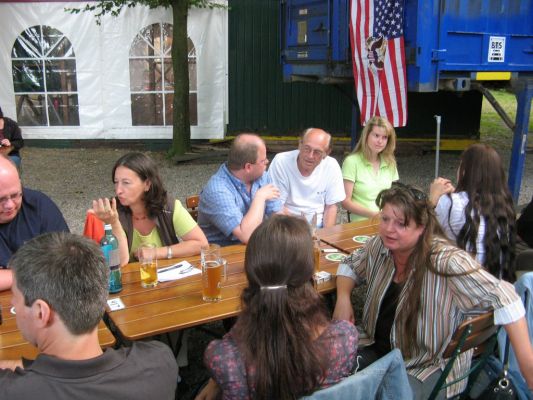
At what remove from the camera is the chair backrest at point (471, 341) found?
1875mm

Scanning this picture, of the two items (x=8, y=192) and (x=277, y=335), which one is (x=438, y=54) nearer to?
(x=8, y=192)

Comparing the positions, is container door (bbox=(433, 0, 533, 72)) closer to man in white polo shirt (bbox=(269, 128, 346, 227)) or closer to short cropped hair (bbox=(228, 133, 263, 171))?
man in white polo shirt (bbox=(269, 128, 346, 227))

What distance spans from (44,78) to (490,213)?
9433mm

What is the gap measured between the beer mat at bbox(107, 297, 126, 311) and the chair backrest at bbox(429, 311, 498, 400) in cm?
134

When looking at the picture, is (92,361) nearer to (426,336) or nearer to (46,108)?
(426,336)

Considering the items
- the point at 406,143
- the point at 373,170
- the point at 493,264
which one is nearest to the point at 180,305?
the point at 493,264

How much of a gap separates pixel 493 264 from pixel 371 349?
961 mm

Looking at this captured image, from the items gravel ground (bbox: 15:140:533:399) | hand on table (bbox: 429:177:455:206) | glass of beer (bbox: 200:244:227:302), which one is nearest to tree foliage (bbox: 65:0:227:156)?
gravel ground (bbox: 15:140:533:399)

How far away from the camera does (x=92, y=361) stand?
1.40 meters

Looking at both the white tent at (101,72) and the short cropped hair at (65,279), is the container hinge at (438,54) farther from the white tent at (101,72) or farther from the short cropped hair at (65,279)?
the white tent at (101,72)

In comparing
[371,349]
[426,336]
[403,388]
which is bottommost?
[371,349]

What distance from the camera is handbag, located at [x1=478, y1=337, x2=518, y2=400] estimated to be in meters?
2.23

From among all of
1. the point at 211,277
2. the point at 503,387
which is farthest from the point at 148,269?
the point at 503,387

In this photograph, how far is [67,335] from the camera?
4.70 ft
